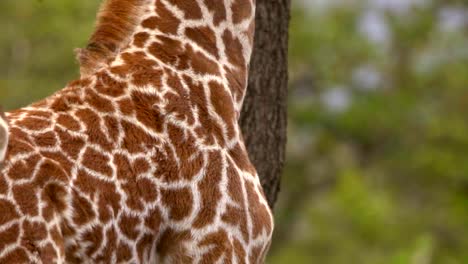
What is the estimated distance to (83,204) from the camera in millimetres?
3553

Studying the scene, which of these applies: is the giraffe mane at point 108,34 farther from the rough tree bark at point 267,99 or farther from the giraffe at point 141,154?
the rough tree bark at point 267,99

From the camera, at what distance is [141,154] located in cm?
375

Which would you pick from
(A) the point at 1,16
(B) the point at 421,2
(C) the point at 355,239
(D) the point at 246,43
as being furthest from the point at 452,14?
(D) the point at 246,43

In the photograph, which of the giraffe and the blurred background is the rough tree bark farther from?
the blurred background

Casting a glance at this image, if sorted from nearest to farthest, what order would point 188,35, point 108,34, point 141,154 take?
1. point 141,154
2. point 108,34
3. point 188,35

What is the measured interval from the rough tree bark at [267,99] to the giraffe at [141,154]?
0.99 metres

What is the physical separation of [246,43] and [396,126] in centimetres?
2088

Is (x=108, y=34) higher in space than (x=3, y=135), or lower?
higher

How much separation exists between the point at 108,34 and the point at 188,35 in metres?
0.29

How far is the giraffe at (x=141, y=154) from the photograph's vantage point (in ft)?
11.4

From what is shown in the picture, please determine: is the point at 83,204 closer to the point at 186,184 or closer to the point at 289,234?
the point at 186,184

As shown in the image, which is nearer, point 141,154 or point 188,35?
point 141,154

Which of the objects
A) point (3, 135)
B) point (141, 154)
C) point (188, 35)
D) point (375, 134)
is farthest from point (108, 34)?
point (375, 134)

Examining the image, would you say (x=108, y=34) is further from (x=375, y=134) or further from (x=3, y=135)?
(x=375, y=134)
